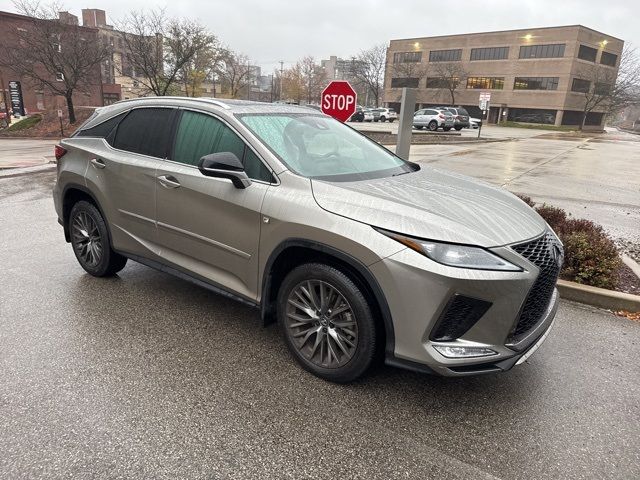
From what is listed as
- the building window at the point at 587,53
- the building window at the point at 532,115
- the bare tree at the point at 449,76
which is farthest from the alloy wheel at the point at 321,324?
the building window at the point at 587,53

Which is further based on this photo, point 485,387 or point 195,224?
point 195,224

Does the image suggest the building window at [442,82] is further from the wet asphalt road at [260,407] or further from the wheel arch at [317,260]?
the wheel arch at [317,260]

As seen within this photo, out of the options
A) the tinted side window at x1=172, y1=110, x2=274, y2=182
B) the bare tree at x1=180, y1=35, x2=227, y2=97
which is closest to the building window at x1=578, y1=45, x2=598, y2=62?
the bare tree at x1=180, y1=35, x2=227, y2=97

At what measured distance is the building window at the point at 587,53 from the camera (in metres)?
62.2

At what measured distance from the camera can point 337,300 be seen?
9.39ft

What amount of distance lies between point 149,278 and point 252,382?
7.32ft

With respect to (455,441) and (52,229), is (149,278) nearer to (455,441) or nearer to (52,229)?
(52,229)

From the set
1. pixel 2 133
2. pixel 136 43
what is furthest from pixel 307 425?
pixel 2 133

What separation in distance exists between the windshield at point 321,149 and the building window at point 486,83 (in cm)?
7290

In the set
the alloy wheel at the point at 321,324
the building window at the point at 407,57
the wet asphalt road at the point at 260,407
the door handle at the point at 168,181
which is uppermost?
the building window at the point at 407,57

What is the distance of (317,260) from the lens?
295cm

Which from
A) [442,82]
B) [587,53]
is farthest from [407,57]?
[587,53]

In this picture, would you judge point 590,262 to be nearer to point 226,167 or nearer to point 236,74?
point 226,167

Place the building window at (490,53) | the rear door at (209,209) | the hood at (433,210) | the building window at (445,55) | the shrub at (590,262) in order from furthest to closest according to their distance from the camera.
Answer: the building window at (445,55) → the building window at (490,53) → the shrub at (590,262) → the rear door at (209,209) → the hood at (433,210)
